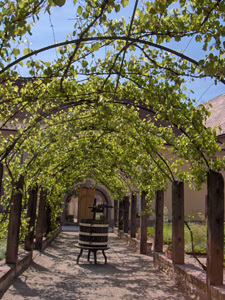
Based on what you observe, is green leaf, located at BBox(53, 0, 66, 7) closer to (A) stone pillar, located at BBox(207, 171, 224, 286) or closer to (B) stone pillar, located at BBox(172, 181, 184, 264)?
(A) stone pillar, located at BBox(207, 171, 224, 286)

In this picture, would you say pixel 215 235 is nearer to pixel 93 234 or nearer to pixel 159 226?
pixel 159 226

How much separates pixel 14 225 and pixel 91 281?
1754 mm

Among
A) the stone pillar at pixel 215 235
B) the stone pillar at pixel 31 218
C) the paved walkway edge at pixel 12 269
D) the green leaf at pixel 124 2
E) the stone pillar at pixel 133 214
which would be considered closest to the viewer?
the green leaf at pixel 124 2

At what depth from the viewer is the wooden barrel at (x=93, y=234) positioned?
365 inches

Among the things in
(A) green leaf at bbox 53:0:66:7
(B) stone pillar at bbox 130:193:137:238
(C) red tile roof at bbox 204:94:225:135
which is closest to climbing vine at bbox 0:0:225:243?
(A) green leaf at bbox 53:0:66:7

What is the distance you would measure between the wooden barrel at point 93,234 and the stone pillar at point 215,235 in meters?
4.38

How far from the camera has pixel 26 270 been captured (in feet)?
26.3

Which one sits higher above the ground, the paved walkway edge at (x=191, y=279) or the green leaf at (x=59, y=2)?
the green leaf at (x=59, y=2)

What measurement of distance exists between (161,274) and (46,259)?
3153mm

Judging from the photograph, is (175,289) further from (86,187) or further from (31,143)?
(86,187)

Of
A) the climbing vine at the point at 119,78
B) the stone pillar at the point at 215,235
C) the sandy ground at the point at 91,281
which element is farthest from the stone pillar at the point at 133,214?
the stone pillar at the point at 215,235

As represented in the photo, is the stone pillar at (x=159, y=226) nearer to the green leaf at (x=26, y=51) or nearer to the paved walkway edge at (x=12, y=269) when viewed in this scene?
the paved walkway edge at (x=12, y=269)

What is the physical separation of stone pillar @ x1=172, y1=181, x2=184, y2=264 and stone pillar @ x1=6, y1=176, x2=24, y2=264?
9.42ft

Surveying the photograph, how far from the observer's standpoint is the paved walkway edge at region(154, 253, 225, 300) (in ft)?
16.5
